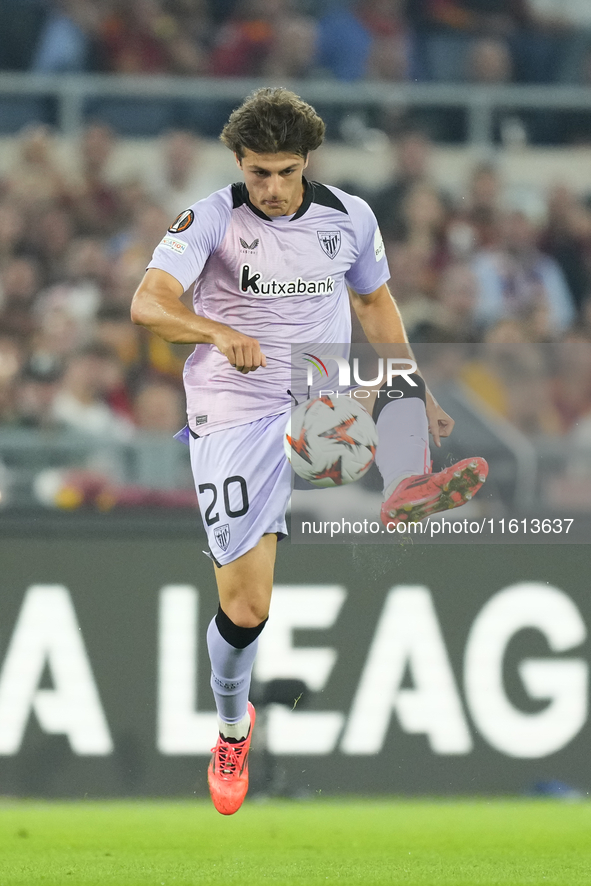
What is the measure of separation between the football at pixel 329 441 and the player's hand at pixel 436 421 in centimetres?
23

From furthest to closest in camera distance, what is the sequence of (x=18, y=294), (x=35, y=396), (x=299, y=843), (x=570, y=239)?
(x=570, y=239)
(x=18, y=294)
(x=35, y=396)
(x=299, y=843)

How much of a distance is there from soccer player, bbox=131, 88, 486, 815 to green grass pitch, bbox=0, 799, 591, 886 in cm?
55

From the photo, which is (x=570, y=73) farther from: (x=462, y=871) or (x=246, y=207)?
(x=462, y=871)

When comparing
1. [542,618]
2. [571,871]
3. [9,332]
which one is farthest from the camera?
[9,332]

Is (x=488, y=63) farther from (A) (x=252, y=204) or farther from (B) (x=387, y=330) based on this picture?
(A) (x=252, y=204)

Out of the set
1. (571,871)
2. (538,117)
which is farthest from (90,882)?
(538,117)

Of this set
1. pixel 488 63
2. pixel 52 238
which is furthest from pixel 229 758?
pixel 488 63

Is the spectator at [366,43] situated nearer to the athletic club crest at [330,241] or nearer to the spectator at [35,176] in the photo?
the spectator at [35,176]

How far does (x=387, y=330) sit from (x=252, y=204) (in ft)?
2.47

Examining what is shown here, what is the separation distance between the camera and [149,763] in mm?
6582

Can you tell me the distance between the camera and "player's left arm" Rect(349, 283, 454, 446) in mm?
5141

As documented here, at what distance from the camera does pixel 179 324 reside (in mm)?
4371

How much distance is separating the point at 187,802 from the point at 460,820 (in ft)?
4.37

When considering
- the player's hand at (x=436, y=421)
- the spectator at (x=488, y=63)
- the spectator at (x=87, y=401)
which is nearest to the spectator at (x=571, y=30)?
the spectator at (x=488, y=63)
